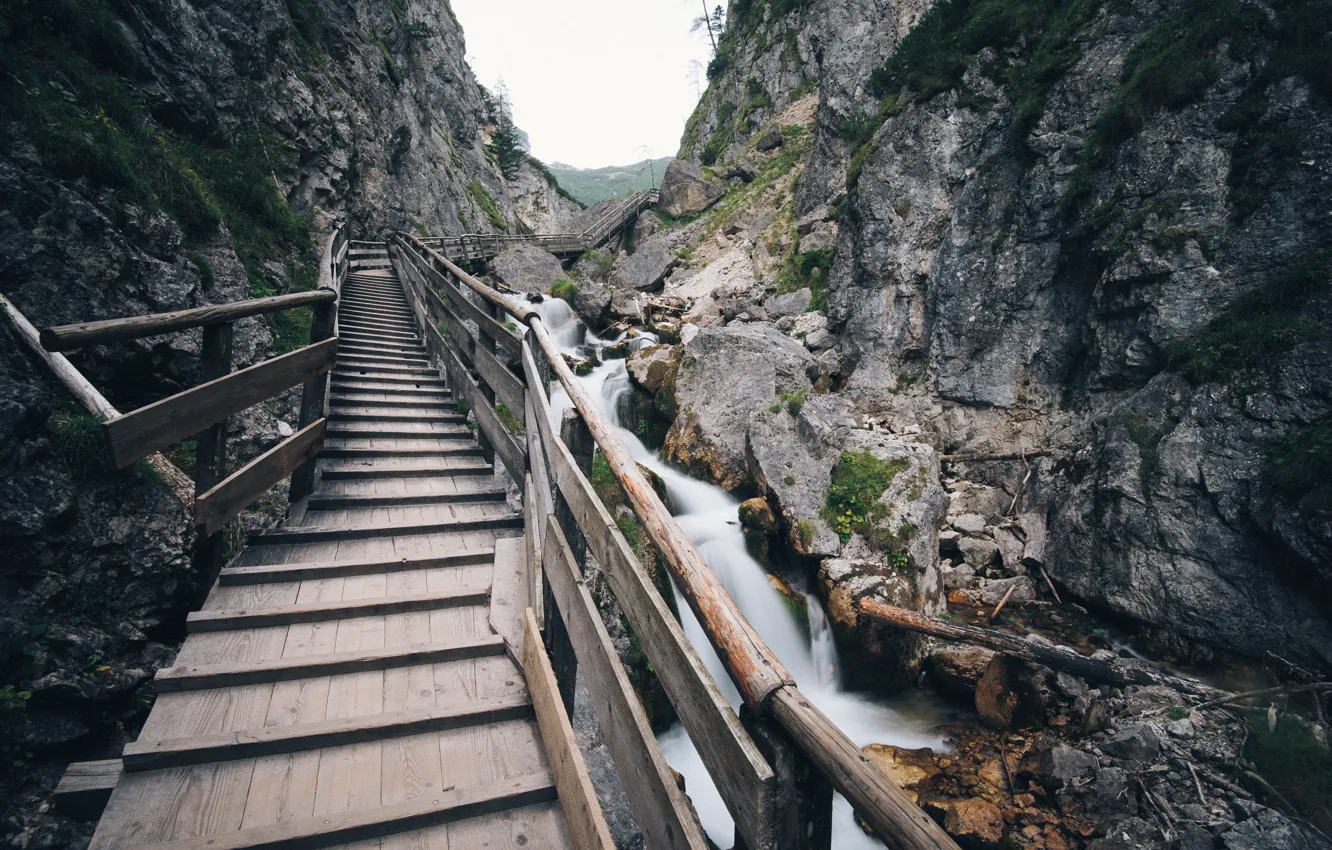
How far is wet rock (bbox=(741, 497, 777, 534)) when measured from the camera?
8.99 m

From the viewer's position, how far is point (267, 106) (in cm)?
1445

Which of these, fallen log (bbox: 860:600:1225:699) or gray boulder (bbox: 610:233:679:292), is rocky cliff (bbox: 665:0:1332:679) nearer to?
fallen log (bbox: 860:600:1225:699)

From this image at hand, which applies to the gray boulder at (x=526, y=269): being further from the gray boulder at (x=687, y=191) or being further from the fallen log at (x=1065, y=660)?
the fallen log at (x=1065, y=660)

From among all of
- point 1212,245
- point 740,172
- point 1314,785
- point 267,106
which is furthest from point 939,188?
point 267,106

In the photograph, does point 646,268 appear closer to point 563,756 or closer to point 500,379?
point 500,379

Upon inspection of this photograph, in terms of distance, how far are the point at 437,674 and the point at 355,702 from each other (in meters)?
0.38

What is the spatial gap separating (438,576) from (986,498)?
1059cm

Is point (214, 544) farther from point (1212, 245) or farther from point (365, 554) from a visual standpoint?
point (1212, 245)

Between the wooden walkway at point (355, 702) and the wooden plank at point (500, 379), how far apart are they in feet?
3.13

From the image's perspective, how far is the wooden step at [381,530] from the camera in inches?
149

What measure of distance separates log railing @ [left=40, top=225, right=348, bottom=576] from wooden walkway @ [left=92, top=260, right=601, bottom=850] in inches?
15.6

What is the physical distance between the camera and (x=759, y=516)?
9.05 meters

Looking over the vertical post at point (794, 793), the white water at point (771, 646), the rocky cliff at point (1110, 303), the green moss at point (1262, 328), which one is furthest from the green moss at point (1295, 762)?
the vertical post at point (794, 793)

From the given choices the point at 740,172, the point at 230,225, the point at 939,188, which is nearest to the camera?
the point at 230,225
